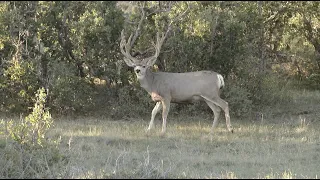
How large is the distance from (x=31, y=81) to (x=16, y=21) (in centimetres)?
175

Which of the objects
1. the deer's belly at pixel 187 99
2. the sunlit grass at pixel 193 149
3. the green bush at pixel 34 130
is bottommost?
the sunlit grass at pixel 193 149

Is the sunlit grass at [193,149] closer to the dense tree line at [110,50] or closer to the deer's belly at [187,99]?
the deer's belly at [187,99]

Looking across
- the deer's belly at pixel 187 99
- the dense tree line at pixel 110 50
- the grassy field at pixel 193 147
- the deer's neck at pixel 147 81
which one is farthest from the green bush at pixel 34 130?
→ the dense tree line at pixel 110 50

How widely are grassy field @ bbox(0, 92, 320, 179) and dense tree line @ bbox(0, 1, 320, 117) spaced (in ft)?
2.74

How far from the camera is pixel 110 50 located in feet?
51.9

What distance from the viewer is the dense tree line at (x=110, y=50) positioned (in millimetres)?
15133

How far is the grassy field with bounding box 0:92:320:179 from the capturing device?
8508 mm

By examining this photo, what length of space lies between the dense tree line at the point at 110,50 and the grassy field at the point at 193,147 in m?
0.83

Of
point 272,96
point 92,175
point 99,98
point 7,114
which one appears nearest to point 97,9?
point 99,98

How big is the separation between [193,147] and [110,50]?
569 cm

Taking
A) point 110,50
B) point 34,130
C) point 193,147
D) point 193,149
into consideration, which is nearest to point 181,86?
point 193,147

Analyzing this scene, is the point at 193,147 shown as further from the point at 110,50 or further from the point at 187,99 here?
the point at 110,50

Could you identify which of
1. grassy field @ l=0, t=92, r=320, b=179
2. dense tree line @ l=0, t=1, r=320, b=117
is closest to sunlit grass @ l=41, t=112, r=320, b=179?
grassy field @ l=0, t=92, r=320, b=179

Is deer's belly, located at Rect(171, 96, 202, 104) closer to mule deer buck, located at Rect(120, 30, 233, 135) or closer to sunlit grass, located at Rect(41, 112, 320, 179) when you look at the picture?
mule deer buck, located at Rect(120, 30, 233, 135)
